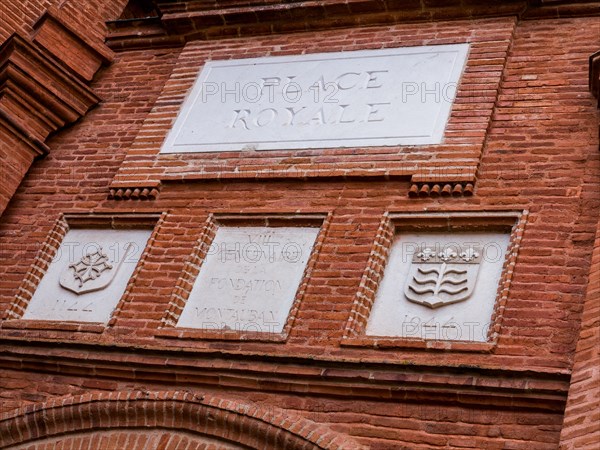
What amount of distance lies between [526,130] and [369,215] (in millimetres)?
1307

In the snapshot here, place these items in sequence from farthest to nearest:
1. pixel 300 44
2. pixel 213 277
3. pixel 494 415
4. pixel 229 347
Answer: pixel 300 44 → pixel 213 277 → pixel 229 347 → pixel 494 415

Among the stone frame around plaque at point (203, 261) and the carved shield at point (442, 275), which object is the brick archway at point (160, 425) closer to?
the stone frame around plaque at point (203, 261)

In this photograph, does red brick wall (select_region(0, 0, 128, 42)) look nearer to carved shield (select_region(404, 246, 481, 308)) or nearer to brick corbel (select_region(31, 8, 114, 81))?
brick corbel (select_region(31, 8, 114, 81))

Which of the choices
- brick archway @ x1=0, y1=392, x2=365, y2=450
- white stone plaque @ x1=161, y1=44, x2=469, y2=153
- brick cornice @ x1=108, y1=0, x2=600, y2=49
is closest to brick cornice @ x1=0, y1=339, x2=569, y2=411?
brick archway @ x1=0, y1=392, x2=365, y2=450

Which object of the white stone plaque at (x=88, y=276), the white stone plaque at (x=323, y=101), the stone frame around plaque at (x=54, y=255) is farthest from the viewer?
the white stone plaque at (x=323, y=101)

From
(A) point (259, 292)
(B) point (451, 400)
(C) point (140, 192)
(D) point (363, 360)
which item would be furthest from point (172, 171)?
(B) point (451, 400)

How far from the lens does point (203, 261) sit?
8.42m

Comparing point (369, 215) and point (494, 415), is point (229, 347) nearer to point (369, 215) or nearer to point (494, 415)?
point (369, 215)

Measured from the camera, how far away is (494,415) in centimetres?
674

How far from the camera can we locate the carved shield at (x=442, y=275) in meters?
7.46

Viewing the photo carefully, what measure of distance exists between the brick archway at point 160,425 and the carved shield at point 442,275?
1118mm

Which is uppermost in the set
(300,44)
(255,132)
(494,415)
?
(300,44)

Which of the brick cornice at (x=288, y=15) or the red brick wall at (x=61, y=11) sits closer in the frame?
the brick cornice at (x=288, y=15)

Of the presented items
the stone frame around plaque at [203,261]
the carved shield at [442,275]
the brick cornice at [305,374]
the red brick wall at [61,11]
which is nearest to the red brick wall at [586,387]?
the brick cornice at [305,374]
